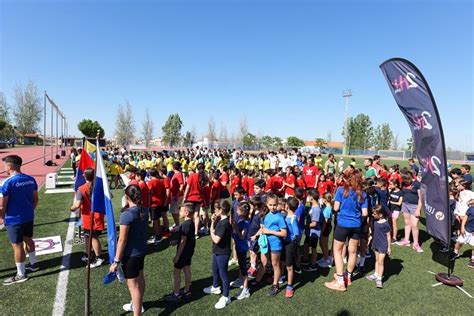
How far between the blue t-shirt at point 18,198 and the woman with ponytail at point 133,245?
2.66m

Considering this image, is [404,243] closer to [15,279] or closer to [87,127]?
[15,279]

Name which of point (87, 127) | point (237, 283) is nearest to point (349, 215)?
point (237, 283)

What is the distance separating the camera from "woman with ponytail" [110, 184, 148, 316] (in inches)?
138

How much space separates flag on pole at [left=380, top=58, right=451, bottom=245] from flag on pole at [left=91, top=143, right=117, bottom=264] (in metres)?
5.38

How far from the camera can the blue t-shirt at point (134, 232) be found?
3.55m

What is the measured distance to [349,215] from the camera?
4.94 m

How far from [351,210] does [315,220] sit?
35.3 inches

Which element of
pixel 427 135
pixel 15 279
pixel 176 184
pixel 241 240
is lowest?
pixel 15 279

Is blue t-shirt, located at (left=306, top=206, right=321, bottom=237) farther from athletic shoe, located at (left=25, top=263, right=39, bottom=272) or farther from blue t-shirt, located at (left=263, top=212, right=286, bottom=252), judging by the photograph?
athletic shoe, located at (left=25, top=263, right=39, bottom=272)

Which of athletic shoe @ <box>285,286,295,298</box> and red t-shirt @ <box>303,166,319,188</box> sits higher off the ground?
red t-shirt @ <box>303,166,319,188</box>

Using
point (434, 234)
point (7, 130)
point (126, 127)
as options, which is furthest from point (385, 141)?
point (7, 130)

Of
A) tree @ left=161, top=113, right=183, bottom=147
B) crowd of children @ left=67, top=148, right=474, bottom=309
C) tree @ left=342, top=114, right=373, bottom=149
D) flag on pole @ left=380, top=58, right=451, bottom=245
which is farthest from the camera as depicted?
tree @ left=161, top=113, right=183, bottom=147

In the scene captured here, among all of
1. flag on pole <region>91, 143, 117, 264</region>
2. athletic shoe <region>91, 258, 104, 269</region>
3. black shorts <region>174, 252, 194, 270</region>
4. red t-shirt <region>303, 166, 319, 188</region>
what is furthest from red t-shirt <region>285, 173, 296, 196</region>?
flag on pole <region>91, 143, 117, 264</region>

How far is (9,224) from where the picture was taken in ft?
15.9
